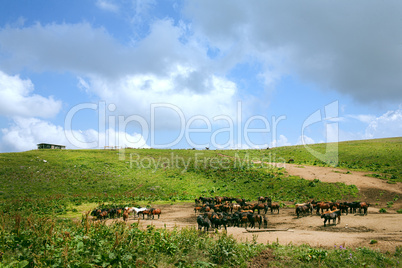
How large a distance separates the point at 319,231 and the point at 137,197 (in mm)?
31132

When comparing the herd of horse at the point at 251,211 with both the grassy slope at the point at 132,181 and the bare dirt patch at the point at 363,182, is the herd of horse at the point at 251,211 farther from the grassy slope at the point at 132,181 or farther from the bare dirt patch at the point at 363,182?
the grassy slope at the point at 132,181

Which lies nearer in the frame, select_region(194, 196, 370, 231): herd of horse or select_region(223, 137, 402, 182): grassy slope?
select_region(194, 196, 370, 231): herd of horse

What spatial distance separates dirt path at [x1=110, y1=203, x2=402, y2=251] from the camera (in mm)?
13953

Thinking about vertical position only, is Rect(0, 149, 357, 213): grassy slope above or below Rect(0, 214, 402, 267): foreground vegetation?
below

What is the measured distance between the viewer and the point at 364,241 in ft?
46.3

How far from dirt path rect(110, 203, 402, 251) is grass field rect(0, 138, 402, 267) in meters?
1.69

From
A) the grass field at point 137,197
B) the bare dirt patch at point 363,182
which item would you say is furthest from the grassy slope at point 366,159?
the bare dirt patch at point 363,182

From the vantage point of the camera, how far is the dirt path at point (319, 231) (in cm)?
1395

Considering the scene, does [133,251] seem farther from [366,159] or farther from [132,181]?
[366,159]

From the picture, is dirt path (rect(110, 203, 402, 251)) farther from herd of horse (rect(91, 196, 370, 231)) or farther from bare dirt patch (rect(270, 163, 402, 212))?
bare dirt patch (rect(270, 163, 402, 212))

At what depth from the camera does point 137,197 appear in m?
42.3

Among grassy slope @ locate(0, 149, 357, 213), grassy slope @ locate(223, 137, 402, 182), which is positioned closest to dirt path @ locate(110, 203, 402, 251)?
grassy slope @ locate(0, 149, 357, 213)

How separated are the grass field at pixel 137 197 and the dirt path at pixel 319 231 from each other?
169 cm

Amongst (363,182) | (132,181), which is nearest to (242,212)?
(363,182)
